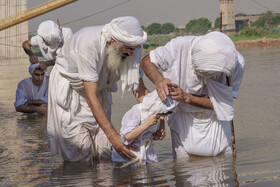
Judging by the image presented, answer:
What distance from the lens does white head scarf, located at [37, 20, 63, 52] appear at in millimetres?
8609

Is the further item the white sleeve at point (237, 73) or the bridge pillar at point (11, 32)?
the bridge pillar at point (11, 32)

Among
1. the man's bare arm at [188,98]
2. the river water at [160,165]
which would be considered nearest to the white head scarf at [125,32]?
the man's bare arm at [188,98]

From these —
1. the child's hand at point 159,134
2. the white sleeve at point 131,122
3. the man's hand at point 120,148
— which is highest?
the white sleeve at point 131,122

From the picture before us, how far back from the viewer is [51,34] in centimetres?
864

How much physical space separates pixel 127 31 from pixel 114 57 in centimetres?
32

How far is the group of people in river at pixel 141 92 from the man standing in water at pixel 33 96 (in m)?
4.64

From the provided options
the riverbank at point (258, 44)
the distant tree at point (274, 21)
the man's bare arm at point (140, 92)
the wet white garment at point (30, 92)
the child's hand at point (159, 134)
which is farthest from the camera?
the distant tree at point (274, 21)

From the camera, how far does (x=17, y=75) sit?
A: 22250 mm

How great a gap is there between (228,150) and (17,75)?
17.3m

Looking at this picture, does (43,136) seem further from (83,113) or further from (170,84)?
(170,84)

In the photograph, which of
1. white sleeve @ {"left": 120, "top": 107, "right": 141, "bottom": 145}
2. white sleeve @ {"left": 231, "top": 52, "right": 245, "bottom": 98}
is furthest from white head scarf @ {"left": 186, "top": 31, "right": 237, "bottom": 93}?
white sleeve @ {"left": 120, "top": 107, "right": 141, "bottom": 145}

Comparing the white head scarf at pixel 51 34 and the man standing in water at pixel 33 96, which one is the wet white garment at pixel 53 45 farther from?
the man standing in water at pixel 33 96

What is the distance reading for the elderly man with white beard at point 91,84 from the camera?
211 inches

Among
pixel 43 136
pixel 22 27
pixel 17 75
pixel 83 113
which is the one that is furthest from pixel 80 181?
pixel 22 27
